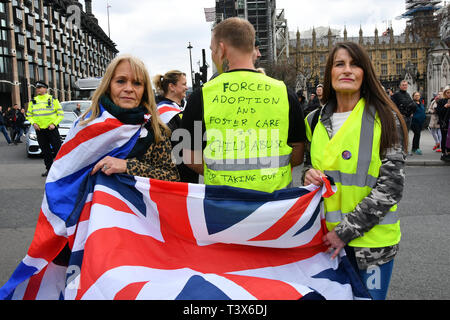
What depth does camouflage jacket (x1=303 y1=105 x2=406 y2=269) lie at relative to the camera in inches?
84.8

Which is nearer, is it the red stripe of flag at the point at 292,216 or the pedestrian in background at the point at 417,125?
the red stripe of flag at the point at 292,216

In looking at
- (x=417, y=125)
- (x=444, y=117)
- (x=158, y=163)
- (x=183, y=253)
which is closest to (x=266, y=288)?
(x=183, y=253)

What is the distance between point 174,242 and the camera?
98.2 inches

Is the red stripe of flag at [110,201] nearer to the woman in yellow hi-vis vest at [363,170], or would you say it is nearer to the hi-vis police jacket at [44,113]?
the woman in yellow hi-vis vest at [363,170]

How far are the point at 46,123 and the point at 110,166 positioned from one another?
8.12 m

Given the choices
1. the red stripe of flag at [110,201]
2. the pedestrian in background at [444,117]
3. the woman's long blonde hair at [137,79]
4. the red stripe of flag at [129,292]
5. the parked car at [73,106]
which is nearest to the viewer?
the red stripe of flag at [129,292]

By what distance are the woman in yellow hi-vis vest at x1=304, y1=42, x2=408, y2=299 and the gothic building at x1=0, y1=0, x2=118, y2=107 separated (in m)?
54.3

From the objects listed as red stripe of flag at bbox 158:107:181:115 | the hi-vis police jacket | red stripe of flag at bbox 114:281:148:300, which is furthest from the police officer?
red stripe of flag at bbox 114:281:148:300

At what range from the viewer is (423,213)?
630cm

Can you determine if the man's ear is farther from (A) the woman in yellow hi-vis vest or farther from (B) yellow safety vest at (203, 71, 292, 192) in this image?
(A) the woman in yellow hi-vis vest

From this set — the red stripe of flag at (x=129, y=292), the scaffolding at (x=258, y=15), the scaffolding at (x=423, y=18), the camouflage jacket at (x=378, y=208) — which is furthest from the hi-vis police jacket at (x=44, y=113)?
the scaffolding at (x=423, y=18)

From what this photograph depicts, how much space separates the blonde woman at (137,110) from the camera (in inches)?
111
